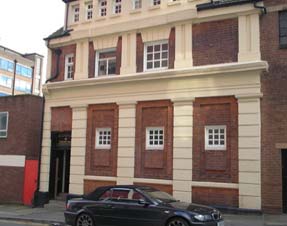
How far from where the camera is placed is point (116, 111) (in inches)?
737

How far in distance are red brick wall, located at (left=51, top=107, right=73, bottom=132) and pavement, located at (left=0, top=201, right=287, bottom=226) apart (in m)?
3.81

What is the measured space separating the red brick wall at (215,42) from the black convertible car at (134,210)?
23.5 feet

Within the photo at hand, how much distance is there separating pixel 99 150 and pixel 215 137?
5.87 metres

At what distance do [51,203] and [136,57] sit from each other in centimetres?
865

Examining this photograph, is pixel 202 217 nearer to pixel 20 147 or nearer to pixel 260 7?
pixel 260 7

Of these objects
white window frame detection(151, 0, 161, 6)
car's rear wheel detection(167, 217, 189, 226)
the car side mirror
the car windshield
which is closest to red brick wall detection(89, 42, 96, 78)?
white window frame detection(151, 0, 161, 6)

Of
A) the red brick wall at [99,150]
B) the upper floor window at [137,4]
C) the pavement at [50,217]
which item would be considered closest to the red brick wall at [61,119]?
the red brick wall at [99,150]

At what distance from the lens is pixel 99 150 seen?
1903cm

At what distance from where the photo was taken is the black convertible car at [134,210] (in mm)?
10594

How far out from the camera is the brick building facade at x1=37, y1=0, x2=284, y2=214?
15719mm

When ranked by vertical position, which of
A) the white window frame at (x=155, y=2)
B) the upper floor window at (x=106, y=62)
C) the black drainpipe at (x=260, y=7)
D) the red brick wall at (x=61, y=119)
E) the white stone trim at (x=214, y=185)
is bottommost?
the white stone trim at (x=214, y=185)

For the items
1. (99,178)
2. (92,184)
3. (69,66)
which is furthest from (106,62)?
(92,184)

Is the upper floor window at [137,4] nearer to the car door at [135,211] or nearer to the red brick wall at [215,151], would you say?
the red brick wall at [215,151]

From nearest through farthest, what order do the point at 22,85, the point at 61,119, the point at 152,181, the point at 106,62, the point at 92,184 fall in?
the point at 152,181 < the point at 92,184 < the point at 106,62 < the point at 61,119 < the point at 22,85
